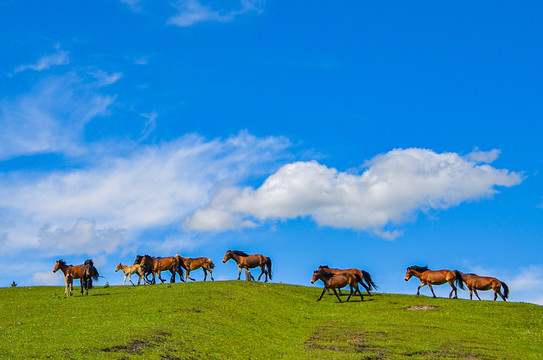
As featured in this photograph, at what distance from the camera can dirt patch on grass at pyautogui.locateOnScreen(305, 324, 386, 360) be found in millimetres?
25469

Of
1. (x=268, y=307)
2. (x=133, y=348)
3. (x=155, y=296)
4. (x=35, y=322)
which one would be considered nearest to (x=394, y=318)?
(x=268, y=307)

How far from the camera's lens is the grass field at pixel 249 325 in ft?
70.7

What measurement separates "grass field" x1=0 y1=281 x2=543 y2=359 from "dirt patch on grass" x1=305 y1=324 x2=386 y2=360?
0.06 metres

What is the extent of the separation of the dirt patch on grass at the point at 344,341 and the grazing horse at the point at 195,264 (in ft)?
58.5

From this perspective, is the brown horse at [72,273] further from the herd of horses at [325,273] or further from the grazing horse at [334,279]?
the grazing horse at [334,279]

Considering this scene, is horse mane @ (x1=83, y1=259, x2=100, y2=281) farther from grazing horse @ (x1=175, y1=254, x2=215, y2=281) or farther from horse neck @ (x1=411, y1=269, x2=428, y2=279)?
horse neck @ (x1=411, y1=269, x2=428, y2=279)

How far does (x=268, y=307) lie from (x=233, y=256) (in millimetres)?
12499

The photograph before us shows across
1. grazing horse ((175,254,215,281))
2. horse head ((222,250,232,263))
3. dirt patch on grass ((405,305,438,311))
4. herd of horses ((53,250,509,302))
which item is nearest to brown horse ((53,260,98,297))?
herd of horses ((53,250,509,302))

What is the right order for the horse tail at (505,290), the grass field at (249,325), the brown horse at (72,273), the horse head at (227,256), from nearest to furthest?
the grass field at (249,325) → the brown horse at (72,273) → the horse tail at (505,290) → the horse head at (227,256)

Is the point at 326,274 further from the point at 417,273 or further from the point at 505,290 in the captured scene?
the point at 505,290

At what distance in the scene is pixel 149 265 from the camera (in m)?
45.4

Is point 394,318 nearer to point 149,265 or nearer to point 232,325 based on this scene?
point 232,325

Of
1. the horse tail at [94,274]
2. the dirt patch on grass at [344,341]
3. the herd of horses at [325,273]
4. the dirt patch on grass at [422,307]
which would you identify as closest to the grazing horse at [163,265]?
the herd of horses at [325,273]

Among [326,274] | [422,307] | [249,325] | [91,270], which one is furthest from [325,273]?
[91,270]
